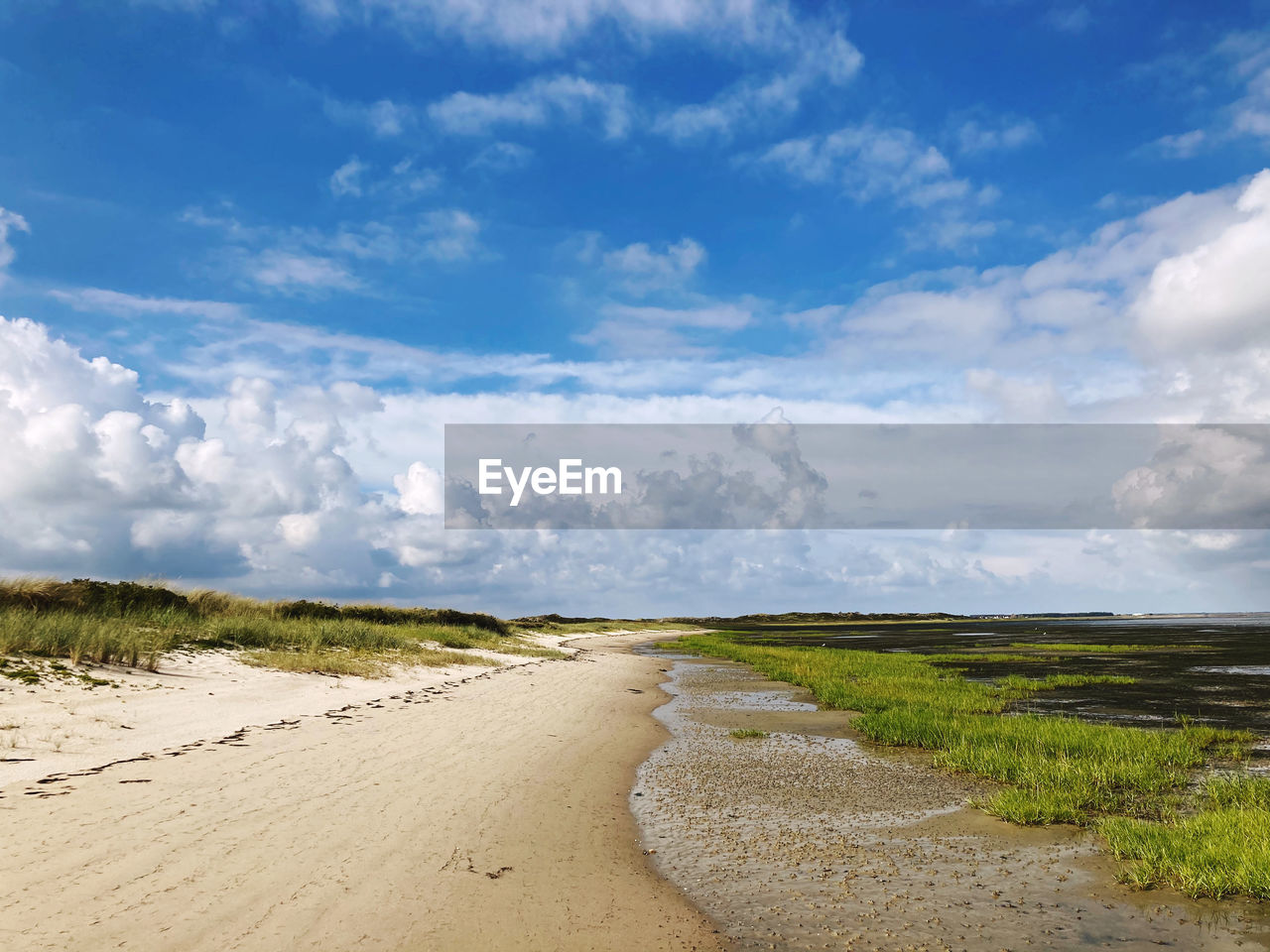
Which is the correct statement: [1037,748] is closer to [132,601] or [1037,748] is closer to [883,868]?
[883,868]

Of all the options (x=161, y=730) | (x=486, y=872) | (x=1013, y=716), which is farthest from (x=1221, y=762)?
(x=161, y=730)

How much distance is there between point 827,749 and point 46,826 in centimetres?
1349

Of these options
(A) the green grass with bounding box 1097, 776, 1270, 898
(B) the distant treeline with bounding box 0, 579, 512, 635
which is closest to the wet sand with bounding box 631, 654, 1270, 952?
→ (A) the green grass with bounding box 1097, 776, 1270, 898

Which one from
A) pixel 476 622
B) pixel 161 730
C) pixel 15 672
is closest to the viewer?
pixel 161 730

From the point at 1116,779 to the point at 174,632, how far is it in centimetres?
2610

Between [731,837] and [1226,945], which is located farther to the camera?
[731,837]

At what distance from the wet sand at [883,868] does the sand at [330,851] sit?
0.66 meters

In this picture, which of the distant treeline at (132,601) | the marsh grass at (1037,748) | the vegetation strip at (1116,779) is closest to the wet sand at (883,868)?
the vegetation strip at (1116,779)

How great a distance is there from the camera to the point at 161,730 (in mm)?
13117

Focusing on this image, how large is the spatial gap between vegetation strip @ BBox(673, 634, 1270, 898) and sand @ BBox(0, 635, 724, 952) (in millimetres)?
5567

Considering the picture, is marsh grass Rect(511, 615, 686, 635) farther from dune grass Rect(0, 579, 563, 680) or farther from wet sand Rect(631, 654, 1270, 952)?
wet sand Rect(631, 654, 1270, 952)

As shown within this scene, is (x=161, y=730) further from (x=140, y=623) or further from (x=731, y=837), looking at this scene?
(x=140, y=623)

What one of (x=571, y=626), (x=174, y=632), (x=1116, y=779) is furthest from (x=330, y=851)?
(x=571, y=626)

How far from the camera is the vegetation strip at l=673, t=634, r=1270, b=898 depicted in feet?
26.5
